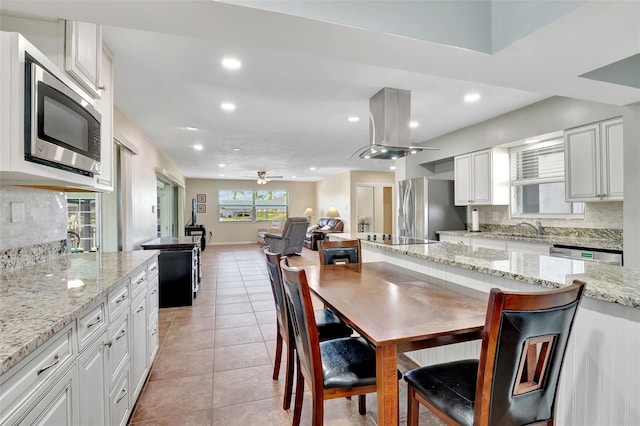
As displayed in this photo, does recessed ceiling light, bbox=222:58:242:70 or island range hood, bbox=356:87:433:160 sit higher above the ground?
recessed ceiling light, bbox=222:58:242:70

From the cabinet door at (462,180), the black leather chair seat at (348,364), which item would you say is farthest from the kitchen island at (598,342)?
the cabinet door at (462,180)

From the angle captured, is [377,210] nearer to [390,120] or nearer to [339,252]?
[390,120]

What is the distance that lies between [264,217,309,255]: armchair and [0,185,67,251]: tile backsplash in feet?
16.7

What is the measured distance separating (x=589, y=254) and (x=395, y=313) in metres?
2.70

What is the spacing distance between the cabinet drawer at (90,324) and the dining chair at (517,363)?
4.47 ft

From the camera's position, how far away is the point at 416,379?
1.29 meters

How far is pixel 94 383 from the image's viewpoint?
127cm

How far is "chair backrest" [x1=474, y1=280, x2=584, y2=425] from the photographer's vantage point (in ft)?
3.04

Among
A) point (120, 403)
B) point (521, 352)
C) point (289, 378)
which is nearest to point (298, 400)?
point (289, 378)

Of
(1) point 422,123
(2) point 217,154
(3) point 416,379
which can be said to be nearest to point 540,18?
(3) point 416,379

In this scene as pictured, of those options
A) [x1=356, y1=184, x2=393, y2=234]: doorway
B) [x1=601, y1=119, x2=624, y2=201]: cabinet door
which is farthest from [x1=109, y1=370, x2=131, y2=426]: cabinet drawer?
[x1=356, y1=184, x2=393, y2=234]: doorway

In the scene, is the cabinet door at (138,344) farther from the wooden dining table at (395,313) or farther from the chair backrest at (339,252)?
the chair backrest at (339,252)

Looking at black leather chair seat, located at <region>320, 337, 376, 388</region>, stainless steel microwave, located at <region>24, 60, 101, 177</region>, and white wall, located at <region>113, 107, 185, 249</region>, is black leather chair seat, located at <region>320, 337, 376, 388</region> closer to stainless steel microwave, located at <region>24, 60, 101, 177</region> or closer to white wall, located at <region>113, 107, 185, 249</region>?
stainless steel microwave, located at <region>24, 60, 101, 177</region>

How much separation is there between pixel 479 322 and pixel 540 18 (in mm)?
1527
